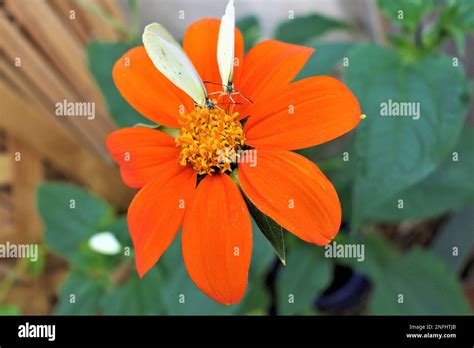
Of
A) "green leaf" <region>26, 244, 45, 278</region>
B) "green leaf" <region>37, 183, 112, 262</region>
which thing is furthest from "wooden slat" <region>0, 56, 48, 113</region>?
"green leaf" <region>26, 244, 45, 278</region>

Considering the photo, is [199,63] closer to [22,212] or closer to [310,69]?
[310,69]

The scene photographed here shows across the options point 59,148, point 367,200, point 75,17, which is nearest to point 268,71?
point 367,200

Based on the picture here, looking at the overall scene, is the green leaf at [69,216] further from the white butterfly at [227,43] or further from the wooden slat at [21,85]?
the white butterfly at [227,43]

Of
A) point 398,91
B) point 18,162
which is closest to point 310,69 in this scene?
point 398,91

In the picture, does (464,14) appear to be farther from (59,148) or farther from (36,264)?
(36,264)
